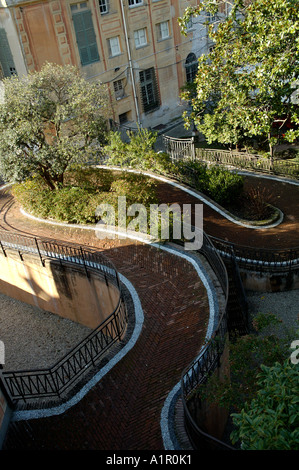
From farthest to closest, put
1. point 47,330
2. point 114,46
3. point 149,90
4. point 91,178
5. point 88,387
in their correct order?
Result: point 149,90 < point 114,46 < point 91,178 < point 47,330 < point 88,387

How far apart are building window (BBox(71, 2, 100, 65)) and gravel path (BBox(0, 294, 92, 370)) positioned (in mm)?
17072

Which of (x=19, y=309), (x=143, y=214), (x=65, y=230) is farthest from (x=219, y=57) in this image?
(x=19, y=309)

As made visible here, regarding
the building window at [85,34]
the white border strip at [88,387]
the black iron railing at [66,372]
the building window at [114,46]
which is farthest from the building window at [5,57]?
the white border strip at [88,387]

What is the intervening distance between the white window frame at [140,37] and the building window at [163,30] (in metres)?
1.46

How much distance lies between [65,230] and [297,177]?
1137 cm

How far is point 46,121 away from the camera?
15.5 meters

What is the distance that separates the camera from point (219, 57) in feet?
51.2

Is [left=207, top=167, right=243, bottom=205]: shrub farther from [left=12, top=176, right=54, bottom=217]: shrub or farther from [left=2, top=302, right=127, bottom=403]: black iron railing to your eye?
[left=2, top=302, right=127, bottom=403]: black iron railing

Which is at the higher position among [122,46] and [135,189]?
[122,46]

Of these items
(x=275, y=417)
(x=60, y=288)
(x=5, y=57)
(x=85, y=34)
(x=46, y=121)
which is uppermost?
(x=85, y=34)

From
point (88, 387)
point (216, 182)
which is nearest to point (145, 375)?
point (88, 387)

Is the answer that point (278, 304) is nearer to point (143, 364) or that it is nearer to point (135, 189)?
point (143, 364)

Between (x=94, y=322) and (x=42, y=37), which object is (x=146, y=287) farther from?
(x=42, y=37)

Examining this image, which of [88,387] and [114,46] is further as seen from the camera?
[114,46]
